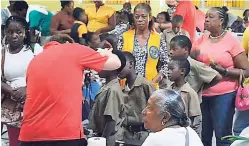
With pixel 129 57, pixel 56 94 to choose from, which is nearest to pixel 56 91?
pixel 56 94

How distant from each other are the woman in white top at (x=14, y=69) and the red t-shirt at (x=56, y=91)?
2.06 feet

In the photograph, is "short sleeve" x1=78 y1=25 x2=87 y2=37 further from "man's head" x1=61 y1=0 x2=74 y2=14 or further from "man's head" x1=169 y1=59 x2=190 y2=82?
"man's head" x1=169 y1=59 x2=190 y2=82

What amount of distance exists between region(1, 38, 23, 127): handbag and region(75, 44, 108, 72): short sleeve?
0.88 meters

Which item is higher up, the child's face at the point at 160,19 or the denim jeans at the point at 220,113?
the child's face at the point at 160,19

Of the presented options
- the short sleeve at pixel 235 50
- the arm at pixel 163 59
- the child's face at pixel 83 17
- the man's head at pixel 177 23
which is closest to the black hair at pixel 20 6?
the child's face at pixel 83 17

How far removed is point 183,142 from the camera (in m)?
2.38

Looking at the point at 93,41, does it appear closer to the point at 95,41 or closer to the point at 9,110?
the point at 95,41

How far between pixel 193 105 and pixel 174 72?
0.33 m

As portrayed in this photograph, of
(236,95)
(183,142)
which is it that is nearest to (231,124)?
(236,95)

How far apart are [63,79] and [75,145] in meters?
0.44

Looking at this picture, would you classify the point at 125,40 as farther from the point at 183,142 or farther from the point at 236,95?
the point at 183,142

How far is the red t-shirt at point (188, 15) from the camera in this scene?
628 centimetres

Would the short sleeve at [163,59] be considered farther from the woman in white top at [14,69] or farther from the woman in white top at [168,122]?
the woman in white top at [168,122]

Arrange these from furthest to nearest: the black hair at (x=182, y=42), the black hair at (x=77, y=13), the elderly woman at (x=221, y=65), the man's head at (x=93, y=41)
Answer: the black hair at (x=77, y=13)
the man's head at (x=93, y=41)
the black hair at (x=182, y=42)
the elderly woman at (x=221, y=65)
